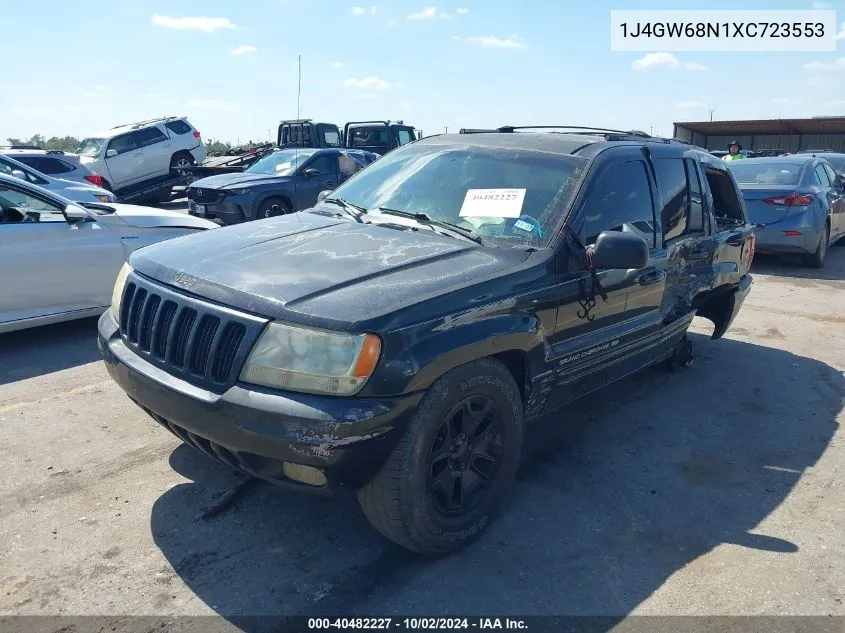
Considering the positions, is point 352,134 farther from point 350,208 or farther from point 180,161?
point 350,208

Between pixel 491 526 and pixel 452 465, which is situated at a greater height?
pixel 452 465

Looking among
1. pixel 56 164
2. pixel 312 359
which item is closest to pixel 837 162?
pixel 312 359

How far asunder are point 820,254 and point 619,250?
8.19 m

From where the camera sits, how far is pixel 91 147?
1716cm

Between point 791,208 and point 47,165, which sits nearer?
point 791,208

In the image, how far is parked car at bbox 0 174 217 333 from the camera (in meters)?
5.46

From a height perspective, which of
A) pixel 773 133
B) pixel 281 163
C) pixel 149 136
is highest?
pixel 773 133

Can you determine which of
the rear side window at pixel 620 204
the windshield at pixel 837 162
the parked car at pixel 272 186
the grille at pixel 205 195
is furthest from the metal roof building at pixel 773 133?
the rear side window at pixel 620 204

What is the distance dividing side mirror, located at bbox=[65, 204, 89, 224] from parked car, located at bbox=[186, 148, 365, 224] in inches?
211

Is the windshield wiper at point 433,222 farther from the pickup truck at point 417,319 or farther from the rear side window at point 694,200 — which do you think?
the rear side window at point 694,200

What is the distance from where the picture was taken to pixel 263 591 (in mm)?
2717

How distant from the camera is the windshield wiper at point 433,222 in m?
3.44

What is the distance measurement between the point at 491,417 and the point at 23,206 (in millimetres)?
4638

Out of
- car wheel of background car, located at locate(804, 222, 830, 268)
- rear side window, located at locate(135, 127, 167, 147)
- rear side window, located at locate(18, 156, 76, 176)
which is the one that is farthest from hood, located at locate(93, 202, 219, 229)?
rear side window, located at locate(135, 127, 167, 147)
